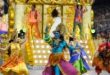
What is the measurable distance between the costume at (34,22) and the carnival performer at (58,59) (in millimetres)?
8978

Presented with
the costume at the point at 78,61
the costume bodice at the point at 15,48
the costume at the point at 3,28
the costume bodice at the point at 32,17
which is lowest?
the costume at the point at 78,61

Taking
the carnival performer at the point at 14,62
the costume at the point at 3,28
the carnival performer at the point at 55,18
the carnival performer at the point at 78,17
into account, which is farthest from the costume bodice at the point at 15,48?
the costume at the point at 3,28

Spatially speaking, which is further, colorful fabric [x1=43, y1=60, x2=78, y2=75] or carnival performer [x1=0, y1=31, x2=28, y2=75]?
carnival performer [x1=0, y1=31, x2=28, y2=75]

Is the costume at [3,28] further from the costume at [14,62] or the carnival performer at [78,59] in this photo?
the costume at [14,62]

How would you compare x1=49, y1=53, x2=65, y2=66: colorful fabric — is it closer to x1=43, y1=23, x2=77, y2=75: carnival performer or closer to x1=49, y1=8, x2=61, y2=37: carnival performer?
x1=43, y1=23, x2=77, y2=75: carnival performer

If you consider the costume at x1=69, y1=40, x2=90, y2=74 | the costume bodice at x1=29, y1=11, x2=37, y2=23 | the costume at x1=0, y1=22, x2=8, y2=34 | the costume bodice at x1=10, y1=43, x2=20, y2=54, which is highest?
the costume bodice at x1=29, y1=11, x2=37, y2=23

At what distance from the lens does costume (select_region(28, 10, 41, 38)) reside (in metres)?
21.6

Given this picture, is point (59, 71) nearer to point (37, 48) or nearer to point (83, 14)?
point (37, 48)

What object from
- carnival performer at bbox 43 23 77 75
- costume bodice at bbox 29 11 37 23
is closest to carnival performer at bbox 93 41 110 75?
carnival performer at bbox 43 23 77 75

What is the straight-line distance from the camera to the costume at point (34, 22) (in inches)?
850

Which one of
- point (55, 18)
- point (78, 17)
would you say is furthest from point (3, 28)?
point (78, 17)

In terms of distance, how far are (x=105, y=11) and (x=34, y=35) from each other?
437 inches

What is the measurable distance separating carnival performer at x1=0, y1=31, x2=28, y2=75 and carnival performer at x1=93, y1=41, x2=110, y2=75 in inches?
98.8

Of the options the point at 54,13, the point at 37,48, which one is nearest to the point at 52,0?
the point at 54,13
